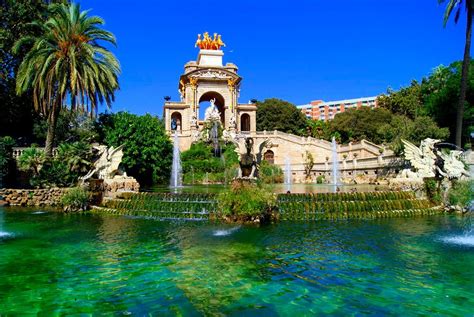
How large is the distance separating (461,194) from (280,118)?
49926 millimetres

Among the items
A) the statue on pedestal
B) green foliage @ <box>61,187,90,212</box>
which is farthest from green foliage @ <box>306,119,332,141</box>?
the statue on pedestal

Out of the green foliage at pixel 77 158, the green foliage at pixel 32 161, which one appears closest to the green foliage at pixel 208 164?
the green foliage at pixel 77 158

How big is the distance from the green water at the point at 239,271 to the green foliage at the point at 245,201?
821mm

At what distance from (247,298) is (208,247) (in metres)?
3.44

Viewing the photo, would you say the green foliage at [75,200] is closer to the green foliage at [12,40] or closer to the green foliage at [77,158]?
the green foliage at [77,158]

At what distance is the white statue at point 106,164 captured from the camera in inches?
709

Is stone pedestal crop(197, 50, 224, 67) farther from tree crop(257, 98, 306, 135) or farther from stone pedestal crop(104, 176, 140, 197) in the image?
stone pedestal crop(104, 176, 140, 197)

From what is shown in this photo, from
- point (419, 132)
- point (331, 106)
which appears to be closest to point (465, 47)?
point (419, 132)

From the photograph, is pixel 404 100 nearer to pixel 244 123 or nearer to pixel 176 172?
pixel 244 123

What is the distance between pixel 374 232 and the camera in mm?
10914

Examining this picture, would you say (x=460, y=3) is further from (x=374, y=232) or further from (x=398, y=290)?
(x=398, y=290)

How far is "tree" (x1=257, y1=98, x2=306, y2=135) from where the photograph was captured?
210ft

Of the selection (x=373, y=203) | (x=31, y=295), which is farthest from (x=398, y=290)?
(x=373, y=203)

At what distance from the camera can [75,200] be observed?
54.2 feet
